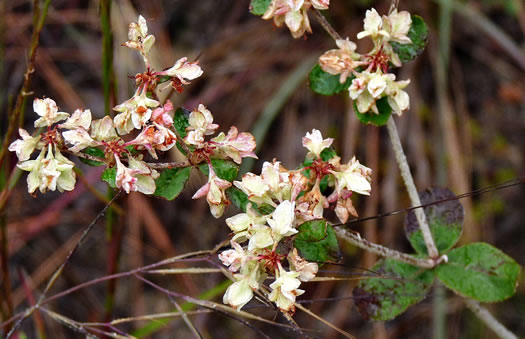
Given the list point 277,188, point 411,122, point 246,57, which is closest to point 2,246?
point 277,188

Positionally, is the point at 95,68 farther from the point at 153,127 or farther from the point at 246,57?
the point at 153,127

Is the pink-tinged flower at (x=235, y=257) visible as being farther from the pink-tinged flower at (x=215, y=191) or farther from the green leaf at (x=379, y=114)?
the green leaf at (x=379, y=114)

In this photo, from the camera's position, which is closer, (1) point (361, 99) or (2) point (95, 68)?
(1) point (361, 99)

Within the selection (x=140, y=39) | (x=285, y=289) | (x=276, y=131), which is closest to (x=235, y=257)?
(x=285, y=289)

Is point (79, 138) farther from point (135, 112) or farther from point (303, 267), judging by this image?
point (303, 267)

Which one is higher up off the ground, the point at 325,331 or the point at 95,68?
the point at 95,68

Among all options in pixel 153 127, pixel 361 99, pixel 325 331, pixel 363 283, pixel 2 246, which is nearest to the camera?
pixel 153 127

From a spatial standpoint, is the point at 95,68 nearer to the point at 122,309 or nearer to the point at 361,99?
the point at 122,309

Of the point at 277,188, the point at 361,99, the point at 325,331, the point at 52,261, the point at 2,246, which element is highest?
the point at 361,99

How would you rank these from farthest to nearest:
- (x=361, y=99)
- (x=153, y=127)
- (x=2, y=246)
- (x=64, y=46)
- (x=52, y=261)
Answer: (x=64, y=46), (x=52, y=261), (x=2, y=246), (x=361, y=99), (x=153, y=127)
